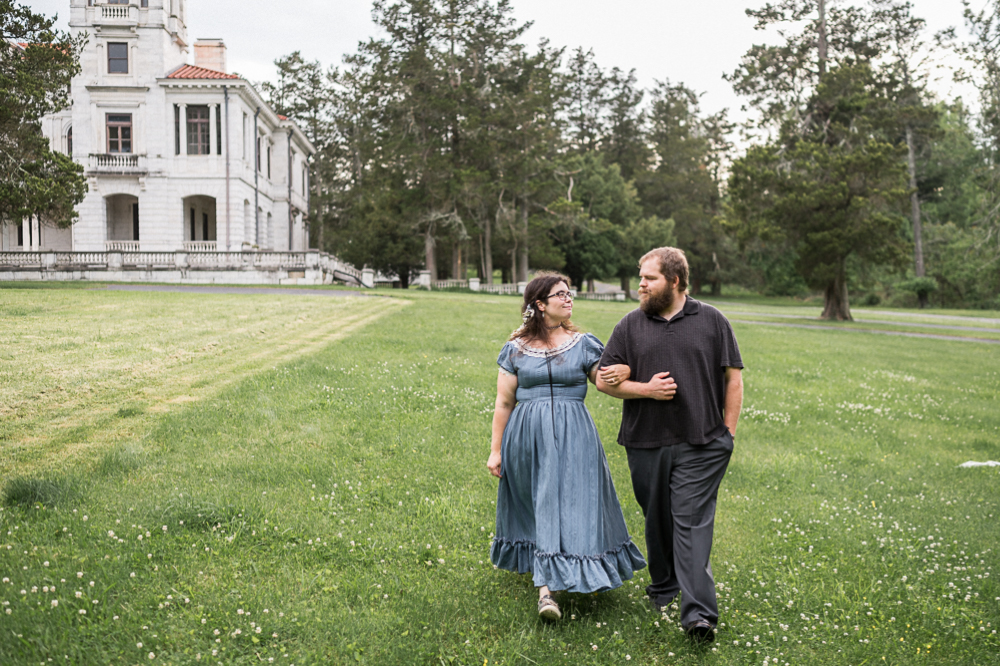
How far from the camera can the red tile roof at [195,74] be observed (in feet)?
134

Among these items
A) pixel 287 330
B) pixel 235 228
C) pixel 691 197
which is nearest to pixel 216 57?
pixel 235 228

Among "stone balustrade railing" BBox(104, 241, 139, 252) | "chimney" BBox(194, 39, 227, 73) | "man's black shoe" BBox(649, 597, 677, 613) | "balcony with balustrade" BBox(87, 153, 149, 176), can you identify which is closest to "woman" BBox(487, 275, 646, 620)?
"man's black shoe" BBox(649, 597, 677, 613)

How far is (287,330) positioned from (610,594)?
12.7 m

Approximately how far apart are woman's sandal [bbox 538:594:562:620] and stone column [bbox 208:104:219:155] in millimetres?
41788

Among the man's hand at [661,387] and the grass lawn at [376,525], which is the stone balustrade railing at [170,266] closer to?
the grass lawn at [376,525]

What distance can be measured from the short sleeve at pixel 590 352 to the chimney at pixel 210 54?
4913 cm

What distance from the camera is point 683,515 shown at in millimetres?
4410

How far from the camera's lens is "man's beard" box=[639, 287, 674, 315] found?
454cm

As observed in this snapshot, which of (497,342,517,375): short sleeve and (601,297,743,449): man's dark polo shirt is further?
(497,342,517,375): short sleeve

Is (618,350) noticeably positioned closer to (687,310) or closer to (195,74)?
(687,310)

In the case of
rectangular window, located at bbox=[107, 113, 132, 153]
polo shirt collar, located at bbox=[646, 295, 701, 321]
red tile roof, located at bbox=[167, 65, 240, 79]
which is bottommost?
polo shirt collar, located at bbox=[646, 295, 701, 321]

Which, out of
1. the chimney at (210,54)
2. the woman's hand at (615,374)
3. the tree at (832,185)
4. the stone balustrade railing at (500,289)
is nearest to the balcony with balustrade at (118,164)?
the chimney at (210,54)

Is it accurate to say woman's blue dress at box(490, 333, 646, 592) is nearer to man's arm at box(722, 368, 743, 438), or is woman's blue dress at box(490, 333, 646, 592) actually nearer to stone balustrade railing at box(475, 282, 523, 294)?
man's arm at box(722, 368, 743, 438)

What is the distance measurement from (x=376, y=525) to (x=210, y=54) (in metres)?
49.1
